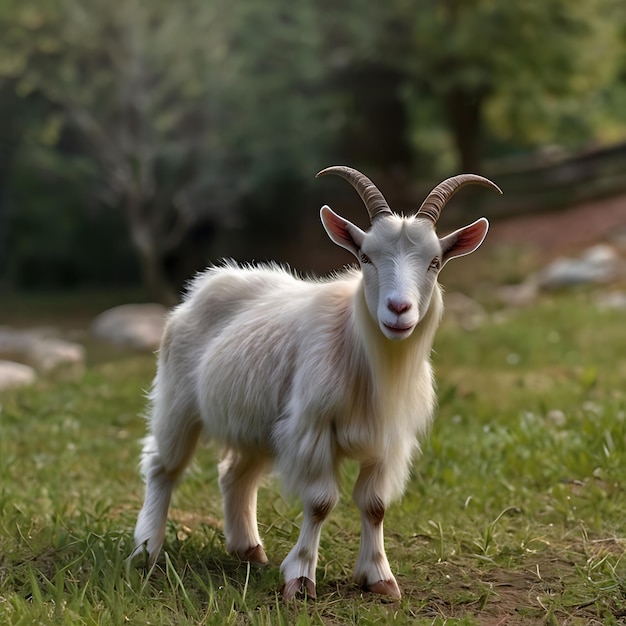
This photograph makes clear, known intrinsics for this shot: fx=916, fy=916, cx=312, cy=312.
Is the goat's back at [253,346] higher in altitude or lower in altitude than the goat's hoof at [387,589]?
higher

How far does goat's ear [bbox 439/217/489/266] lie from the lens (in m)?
3.57

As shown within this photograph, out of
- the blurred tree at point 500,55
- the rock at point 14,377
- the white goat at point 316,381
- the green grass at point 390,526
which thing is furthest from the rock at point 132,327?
the white goat at point 316,381

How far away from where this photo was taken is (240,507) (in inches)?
169

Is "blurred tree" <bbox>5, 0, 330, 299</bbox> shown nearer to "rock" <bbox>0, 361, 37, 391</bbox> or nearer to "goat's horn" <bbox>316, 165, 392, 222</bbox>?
"rock" <bbox>0, 361, 37, 391</bbox>

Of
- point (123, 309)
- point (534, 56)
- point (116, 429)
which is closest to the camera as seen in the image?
point (116, 429)

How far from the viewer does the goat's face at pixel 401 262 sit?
130 inches

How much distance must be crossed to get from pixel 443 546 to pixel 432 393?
31.9 inches

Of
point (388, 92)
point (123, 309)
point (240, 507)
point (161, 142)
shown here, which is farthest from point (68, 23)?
point (240, 507)

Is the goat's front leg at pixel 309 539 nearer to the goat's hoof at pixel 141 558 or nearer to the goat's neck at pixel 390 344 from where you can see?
the goat's neck at pixel 390 344

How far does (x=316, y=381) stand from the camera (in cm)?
366

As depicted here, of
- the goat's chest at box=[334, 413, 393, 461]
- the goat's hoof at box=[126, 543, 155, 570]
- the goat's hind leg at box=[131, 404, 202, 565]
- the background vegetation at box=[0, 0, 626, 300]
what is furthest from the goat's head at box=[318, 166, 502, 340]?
the background vegetation at box=[0, 0, 626, 300]

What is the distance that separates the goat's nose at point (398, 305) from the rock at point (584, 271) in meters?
11.6

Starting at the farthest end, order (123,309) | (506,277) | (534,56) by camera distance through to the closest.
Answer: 1. (534,56)
2. (506,277)
3. (123,309)

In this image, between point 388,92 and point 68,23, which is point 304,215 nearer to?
point 388,92
